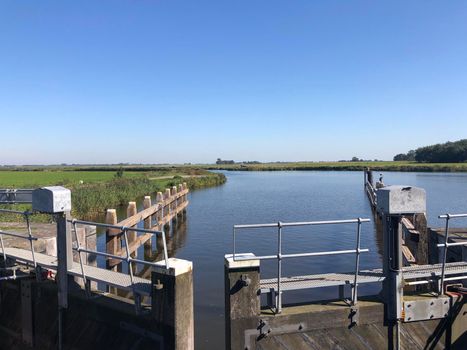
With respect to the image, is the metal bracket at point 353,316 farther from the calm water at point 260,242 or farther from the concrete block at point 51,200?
the concrete block at point 51,200

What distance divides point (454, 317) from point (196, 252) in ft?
37.7

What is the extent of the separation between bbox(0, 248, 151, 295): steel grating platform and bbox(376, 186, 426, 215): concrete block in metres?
3.56

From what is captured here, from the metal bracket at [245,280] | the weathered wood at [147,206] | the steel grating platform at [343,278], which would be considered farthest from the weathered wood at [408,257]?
the weathered wood at [147,206]

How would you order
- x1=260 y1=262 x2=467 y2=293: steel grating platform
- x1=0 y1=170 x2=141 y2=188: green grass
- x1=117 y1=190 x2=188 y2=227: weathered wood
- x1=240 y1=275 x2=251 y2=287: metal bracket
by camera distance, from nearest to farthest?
x1=240 y1=275 x2=251 y2=287: metal bracket → x1=260 y1=262 x2=467 y2=293: steel grating platform → x1=117 y1=190 x2=188 y2=227: weathered wood → x1=0 y1=170 x2=141 y2=188: green grass

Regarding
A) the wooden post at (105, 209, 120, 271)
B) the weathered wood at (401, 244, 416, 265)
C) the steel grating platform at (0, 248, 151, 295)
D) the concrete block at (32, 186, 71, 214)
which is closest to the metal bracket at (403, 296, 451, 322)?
the weathered wood at (401, 244, 416, 265)

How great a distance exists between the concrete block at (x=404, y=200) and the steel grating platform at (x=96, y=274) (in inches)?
140

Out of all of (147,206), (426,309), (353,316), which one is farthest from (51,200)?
(147,206)

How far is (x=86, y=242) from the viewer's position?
27.6 ft

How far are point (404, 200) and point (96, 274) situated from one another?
188 inches

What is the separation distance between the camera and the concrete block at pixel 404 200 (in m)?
5.38

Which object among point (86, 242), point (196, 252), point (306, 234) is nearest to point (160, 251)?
point (196, 252)

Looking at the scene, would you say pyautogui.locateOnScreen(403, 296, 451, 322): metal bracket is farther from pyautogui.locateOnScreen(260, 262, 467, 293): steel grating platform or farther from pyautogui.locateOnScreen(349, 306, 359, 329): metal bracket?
pyautogui.locateOnScreen(349, 306, 359, 329): metal bracket

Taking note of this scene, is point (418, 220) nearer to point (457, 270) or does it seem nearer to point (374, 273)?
point (457, 270)

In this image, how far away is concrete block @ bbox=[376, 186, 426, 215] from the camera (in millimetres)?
5379
